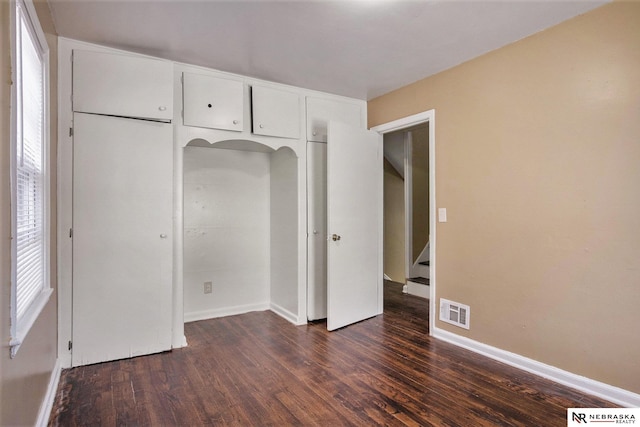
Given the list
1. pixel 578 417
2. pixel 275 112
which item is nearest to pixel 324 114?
pixel 275 112

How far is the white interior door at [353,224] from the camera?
3.37 meters

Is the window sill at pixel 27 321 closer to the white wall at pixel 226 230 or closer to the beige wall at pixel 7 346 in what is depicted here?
the beige wall at pixel 7 346

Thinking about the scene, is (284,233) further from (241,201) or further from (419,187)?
(419,187)

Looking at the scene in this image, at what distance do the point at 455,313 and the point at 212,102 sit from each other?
2727 millimetres

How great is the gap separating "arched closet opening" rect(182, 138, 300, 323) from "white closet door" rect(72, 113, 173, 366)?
74cm

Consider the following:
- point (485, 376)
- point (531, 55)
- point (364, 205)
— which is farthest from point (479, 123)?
point (485, 376)

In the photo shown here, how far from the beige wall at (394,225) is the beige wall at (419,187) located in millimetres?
Answer: 272

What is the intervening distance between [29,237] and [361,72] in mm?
2634

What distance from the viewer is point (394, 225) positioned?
18.6ft

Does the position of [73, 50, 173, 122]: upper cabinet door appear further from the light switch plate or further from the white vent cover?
the white vent cover

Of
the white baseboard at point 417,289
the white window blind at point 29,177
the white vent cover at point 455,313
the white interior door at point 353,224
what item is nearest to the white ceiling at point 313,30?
the white window blind at point 29,177

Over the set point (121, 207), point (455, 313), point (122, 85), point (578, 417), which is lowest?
point (578, 417)

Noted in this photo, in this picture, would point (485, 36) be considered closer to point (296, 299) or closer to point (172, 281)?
point (296, 299)

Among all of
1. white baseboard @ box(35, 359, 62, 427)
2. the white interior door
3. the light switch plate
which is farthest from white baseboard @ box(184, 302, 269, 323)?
the light switch plate
